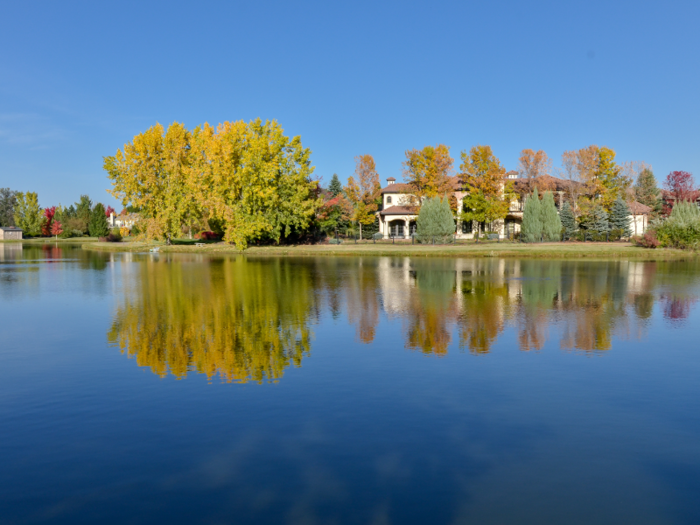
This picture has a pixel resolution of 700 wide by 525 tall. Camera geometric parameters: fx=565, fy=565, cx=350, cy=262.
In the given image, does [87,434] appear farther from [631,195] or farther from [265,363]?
[631,195]

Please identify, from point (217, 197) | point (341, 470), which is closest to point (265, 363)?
point (341, 470)

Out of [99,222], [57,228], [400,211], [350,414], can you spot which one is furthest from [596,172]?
[57,228]

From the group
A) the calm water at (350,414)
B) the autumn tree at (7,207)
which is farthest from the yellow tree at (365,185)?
the autumn tree at (7,207)

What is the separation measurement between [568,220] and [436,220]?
60.1ft

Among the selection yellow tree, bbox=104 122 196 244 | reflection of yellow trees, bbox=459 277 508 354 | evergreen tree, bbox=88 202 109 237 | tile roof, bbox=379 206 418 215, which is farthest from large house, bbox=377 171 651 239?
evergreen tree, bbox=88 202 109 237

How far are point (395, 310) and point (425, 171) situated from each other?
50363 mm

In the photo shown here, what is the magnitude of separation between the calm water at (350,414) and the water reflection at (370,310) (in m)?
0.14

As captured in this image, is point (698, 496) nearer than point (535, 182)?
Yes

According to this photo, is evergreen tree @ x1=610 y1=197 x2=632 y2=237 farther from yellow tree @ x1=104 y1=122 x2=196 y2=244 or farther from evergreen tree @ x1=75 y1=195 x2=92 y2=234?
evergreen tree @ x1=75 y1=195 x2=92 y2=234

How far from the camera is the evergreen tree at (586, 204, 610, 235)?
66.7 meters

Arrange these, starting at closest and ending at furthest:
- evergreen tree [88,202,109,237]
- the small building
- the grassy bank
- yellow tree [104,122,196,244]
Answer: the grassy bank, yellow tree [104,122,196,244], evergreen tree [88,202,109,237], the small building

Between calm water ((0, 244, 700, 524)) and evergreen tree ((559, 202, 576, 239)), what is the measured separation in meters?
48.5

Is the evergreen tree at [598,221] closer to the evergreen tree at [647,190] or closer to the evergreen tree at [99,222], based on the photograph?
the evergreen tree at [647,190]

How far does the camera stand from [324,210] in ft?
232
